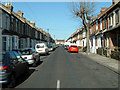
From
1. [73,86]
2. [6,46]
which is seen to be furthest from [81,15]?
[73,86]

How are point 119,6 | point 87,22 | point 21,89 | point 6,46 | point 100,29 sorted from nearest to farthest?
point 21,89 < point 119,6 < point 6,46 < point 100,29 < point 87,22

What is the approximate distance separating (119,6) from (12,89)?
53.3 feet

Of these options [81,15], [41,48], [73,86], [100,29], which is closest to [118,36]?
[100,29]

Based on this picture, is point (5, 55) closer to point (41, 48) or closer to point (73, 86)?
point (73, 86)

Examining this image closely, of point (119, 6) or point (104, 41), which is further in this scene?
point (104, 41)

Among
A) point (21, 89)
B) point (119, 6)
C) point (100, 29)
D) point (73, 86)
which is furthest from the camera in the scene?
point (100, 29)

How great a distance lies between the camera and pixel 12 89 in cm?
584

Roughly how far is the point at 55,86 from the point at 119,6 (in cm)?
1503

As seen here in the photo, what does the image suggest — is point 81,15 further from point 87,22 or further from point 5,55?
point 5,55

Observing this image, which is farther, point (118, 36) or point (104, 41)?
point (104, 41)

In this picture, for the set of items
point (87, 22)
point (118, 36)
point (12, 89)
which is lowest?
point (12, 89)

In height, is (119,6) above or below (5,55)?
above

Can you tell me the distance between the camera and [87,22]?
92.9 feet

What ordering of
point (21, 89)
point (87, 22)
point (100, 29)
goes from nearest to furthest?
1. point (21, 89)
2. point (100, 29)
3. point (87, 22)
